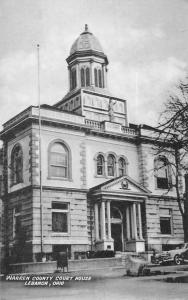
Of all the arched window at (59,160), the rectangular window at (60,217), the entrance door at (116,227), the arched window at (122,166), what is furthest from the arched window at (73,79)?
the rectangular window at (60,217)

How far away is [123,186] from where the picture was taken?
79.6ft

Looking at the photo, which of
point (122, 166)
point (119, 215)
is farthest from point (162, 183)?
point (119, 215)

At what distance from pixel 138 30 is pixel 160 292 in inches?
290

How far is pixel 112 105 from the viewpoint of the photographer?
28.3 metres

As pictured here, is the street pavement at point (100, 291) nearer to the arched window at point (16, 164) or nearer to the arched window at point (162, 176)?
the arched window at point (16, 164)

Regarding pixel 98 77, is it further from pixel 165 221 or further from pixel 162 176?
pixel 165 221

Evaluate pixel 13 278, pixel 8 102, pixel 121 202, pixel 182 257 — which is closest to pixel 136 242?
pixel 121 202

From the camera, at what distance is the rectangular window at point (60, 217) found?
22312 mm

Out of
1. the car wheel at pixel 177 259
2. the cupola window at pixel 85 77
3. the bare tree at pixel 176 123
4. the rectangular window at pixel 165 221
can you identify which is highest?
the cupola window at pixel 85 77

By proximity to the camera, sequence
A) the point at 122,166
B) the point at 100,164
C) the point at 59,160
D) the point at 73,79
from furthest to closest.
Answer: the point at 73,79, the point at 122,166, the point at 100,164, the point at 59,160

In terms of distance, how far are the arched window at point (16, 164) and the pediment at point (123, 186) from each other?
3.91 m

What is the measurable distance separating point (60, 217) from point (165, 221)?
23.0ft

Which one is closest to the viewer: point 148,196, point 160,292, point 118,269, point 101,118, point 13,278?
point 160,292

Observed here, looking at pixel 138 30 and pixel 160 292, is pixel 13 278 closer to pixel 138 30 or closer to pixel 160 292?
pixel 160 292
